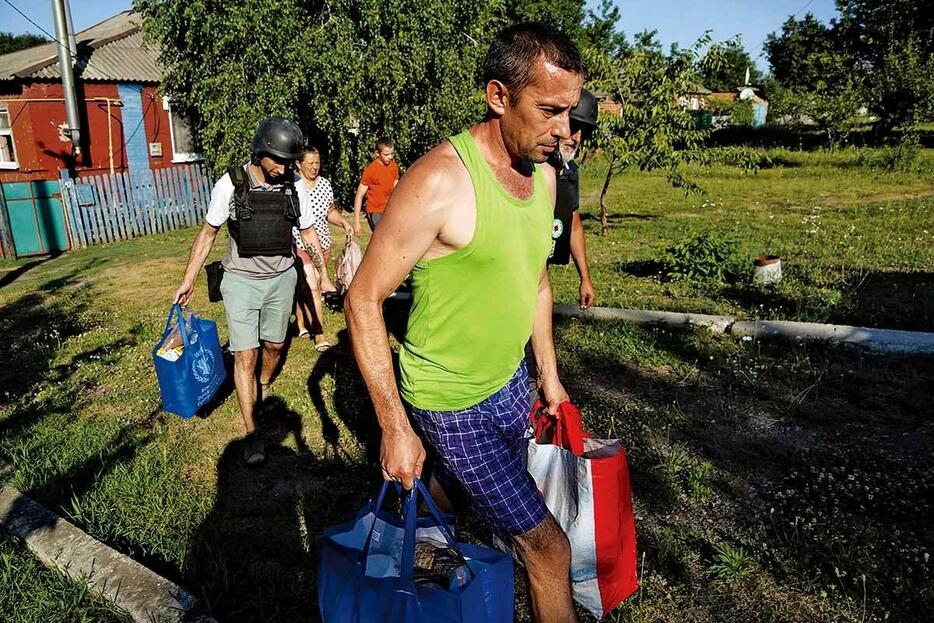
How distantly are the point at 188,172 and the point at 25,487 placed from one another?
13.2m

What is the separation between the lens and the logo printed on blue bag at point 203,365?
14.3 feet

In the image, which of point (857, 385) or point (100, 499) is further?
point (857, 385)

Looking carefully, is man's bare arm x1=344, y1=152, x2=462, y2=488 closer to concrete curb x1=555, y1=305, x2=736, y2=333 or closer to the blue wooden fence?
concrete curb x1=555, y1=305, x2=736, y2=333

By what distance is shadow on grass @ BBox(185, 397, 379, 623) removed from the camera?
3012 mm

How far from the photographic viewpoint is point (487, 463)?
2266mm

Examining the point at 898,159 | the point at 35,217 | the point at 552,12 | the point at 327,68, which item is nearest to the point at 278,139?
the point at 327,68

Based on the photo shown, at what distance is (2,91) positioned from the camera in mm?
15664

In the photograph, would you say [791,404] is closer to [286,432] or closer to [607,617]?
[607,617]

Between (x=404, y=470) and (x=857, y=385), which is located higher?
(x=404, y=470)

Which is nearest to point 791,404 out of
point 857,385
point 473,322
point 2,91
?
point 857,385

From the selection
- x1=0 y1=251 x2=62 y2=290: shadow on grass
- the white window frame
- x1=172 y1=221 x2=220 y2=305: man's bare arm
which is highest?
the white window frame

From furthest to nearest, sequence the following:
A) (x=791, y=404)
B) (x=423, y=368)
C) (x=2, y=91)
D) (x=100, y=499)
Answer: (x=2, y=91), (x=791, y=404), (x=100, y=499), (x=423, y=368)

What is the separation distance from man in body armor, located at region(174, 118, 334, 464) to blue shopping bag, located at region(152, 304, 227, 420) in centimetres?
20

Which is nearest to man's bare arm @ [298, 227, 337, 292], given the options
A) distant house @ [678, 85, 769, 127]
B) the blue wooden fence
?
distant house @ [678, 85, 769, 127]
